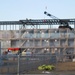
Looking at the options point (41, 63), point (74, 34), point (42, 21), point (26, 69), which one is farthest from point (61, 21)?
point (26, 69)

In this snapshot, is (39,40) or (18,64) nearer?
(18,64)

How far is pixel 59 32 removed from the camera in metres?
96.9

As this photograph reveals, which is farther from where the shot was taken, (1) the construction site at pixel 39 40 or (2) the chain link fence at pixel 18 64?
(1) the construction site at pixel 39 40

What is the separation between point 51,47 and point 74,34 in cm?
910

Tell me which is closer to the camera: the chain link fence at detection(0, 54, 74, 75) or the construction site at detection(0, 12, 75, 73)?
the chain link fence at detection(0, 54, 74, 75)

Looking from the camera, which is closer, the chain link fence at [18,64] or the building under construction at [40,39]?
the chain link fence at [18,64]

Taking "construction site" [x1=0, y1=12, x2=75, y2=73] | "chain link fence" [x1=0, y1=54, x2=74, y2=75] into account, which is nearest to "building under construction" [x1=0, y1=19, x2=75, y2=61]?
"construction site" [x1=0, y1=12, x2=75, y2=73]

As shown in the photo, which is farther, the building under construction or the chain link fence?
the building under construction

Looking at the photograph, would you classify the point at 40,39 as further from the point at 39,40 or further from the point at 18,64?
the point at 18,64

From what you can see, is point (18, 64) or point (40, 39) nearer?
point (18, 64)

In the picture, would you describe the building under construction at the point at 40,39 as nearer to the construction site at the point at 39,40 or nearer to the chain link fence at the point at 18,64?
the construction site at the point at 39,40

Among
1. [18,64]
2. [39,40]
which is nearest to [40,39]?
[39,40]

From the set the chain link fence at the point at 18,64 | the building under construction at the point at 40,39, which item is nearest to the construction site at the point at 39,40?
the building under construction at the point at 40,39

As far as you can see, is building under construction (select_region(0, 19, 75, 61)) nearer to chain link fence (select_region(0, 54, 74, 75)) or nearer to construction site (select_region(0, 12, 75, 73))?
construction site (select_region(0, 12, 75, 73))
